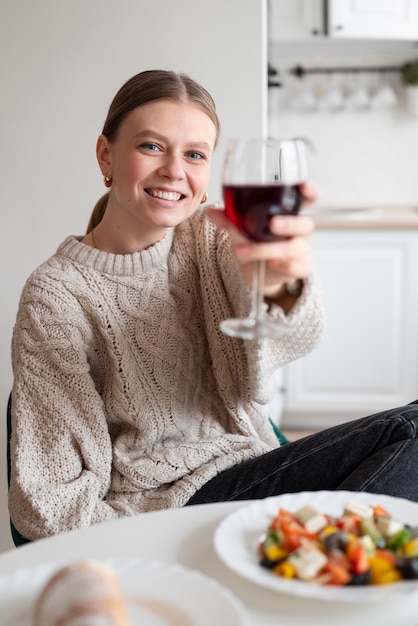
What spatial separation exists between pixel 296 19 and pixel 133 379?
2625 millimetres

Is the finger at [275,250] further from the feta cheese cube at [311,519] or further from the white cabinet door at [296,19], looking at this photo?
the white cabinet door at [296,19]

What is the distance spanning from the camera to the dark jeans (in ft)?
3.76

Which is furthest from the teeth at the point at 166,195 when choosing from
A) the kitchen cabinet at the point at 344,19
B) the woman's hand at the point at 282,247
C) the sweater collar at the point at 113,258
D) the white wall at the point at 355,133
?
the white wall at the point at 355,133

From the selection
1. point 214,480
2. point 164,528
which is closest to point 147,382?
point 214,480

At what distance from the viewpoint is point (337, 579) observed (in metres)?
0.69

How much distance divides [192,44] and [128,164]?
730 millimetres

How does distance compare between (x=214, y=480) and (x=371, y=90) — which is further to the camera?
(x=371, y=90)

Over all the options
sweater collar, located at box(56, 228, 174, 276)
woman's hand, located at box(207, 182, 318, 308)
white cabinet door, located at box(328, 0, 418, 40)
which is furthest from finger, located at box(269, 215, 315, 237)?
white cabinet door, located at box(328, 0, 418, 40)

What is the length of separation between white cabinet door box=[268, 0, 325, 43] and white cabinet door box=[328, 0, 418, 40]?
0.08m

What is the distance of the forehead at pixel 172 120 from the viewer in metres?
1.42

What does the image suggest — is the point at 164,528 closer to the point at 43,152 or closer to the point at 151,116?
the point at 151,116

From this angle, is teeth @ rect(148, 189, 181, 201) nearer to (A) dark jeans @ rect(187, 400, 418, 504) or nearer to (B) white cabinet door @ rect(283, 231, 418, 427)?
(A) dark jeans @ rect(187, 400, 418, 504)

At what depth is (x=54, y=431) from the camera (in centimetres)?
135

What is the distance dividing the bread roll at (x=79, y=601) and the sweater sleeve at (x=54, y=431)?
0.70 metres
